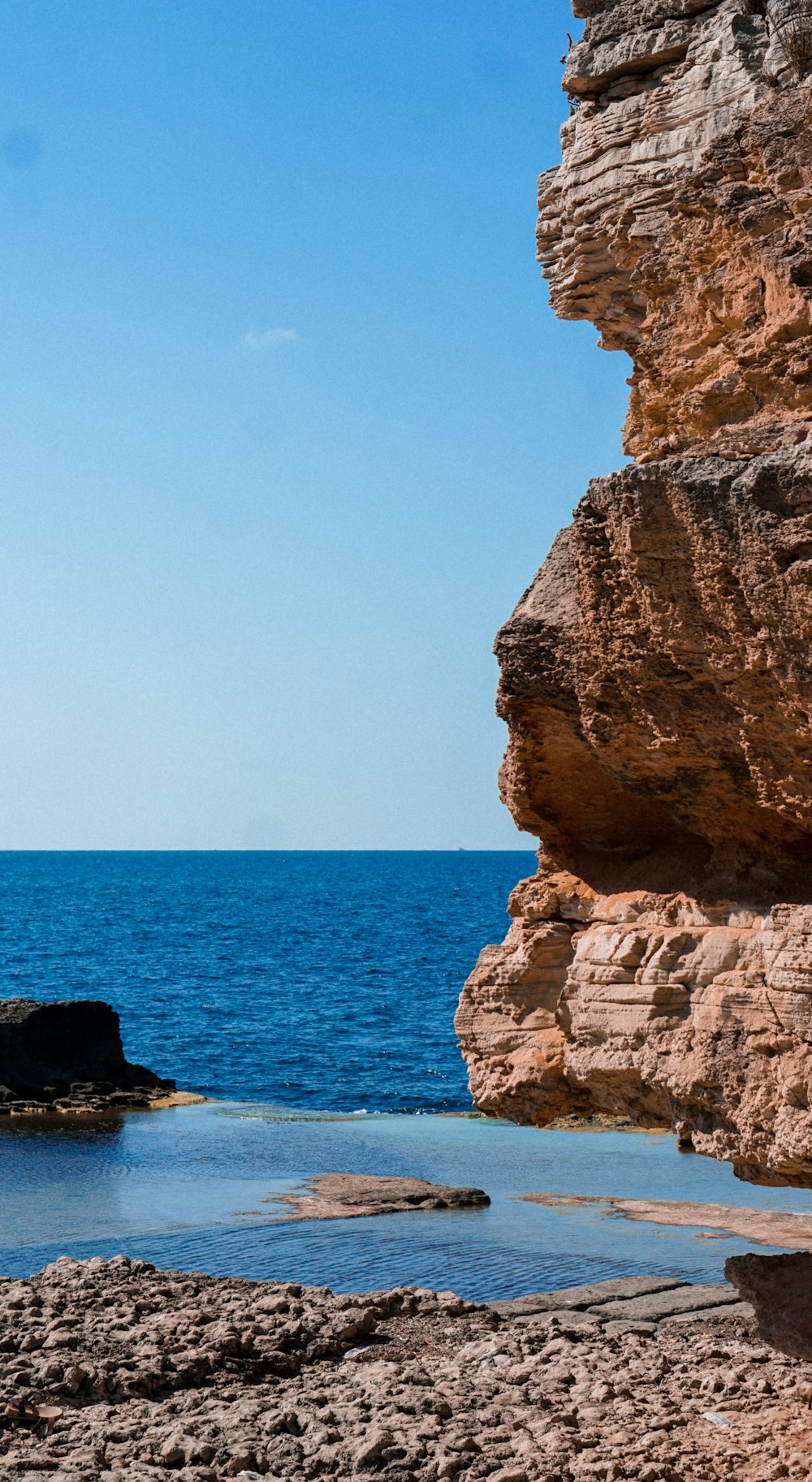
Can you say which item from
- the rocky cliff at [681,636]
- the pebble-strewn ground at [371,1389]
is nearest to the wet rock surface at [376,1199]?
the pebble-strewn ground at [371,1389]

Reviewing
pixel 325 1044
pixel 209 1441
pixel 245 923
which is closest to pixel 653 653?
pixel 209 1441

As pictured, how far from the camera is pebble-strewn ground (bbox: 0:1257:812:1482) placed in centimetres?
818

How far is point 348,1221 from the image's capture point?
17906 millimetres

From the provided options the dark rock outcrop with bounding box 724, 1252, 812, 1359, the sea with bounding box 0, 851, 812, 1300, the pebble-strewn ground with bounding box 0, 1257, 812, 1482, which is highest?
the dark rock outcrop with bounding box 724, 1252, 812, 1359

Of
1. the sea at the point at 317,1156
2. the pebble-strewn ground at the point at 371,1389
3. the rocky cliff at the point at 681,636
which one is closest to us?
the rocky cliff at the point at 681,636

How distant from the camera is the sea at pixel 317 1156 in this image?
623 inches

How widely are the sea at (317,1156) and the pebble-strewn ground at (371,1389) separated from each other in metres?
2.56

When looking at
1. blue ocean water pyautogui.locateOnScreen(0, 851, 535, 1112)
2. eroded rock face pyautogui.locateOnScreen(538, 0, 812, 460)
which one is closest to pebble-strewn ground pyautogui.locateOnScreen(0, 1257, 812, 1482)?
eroded rock face pyautogui.locateOnScreen(538, 0, 812, 460)

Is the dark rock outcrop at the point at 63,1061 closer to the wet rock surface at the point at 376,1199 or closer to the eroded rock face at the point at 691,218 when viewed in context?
the wet rock surface at the point at 376,1199

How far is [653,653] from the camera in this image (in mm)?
5500

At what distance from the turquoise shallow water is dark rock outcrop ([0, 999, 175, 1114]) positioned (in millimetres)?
1418

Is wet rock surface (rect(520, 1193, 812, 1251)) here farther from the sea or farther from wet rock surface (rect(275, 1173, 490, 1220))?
wet rock surface (rect(275, 1173, 490, 1220))

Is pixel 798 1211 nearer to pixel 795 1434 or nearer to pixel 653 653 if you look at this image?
pixel 795 1434

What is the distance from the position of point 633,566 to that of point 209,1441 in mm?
6382
